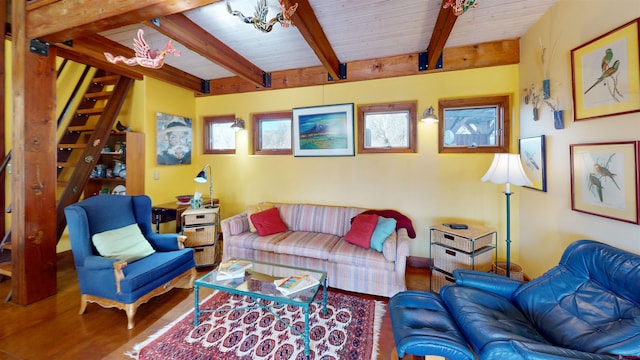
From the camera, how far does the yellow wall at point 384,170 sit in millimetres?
3123

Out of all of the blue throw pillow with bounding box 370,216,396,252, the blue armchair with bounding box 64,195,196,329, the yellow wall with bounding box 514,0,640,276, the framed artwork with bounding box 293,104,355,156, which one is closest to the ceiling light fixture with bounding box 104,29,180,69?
the blue armchair with bounding box 64,195,196,329

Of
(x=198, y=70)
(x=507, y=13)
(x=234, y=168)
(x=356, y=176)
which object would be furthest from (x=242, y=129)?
(x=507, y=13)

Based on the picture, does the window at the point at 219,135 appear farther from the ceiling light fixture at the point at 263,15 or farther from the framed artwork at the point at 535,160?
the framed artwork at the point at 535,160

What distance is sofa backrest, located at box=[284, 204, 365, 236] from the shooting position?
3.29m

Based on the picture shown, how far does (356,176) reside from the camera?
3.60 metres

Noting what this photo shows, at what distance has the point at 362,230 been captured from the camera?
9.32 ft

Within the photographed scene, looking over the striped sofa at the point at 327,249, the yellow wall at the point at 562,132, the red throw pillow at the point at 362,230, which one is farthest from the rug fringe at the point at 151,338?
the yellow wall at the point at 562,132

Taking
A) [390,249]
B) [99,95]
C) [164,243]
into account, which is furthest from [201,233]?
[99,95]

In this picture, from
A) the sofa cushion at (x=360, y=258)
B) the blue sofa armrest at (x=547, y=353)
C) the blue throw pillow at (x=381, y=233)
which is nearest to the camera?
the blue sofa armrest at (x=547, y=353)

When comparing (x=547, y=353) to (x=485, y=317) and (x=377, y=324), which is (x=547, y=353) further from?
(x=377, y=324)

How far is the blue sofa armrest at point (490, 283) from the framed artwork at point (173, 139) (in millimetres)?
4041

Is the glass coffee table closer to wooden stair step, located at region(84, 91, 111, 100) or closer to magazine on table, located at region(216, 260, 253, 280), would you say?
magazine on table, located at region(216, 260, 253, 280)

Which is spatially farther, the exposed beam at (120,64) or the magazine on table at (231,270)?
the exposed beam at (120,64)

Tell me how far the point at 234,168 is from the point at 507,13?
12.7ft
